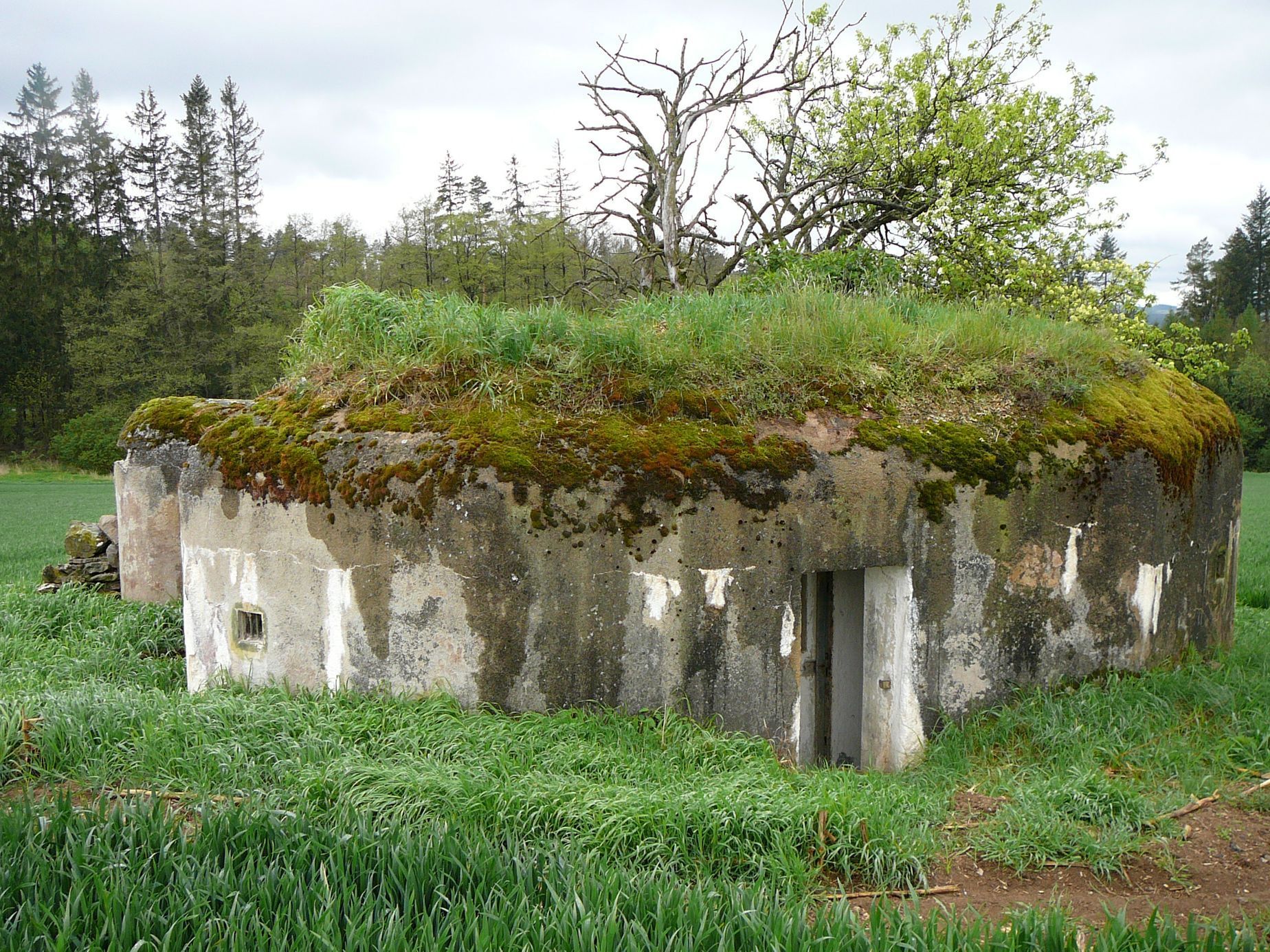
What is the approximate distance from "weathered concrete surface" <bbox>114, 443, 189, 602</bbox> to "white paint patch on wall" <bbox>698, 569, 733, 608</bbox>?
18.9ft

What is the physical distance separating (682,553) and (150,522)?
19.8 ft

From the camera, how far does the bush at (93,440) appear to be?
33.1m

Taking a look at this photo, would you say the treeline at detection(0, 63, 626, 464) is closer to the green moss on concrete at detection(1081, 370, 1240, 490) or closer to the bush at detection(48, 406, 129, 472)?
the bush at detection(48, 406, 129, 472)

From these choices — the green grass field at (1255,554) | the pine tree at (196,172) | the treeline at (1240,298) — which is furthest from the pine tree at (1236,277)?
the pine tree at (196,172)

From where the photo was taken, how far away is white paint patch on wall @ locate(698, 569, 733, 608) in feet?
15.6

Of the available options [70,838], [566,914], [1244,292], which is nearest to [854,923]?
[566,914]

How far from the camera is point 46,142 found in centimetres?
3950

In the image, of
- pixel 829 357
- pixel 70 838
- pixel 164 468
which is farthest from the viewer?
pixel 164 468

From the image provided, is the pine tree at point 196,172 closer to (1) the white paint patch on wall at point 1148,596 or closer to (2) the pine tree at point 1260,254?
(1) the white paint patch on wall at point 1148,596

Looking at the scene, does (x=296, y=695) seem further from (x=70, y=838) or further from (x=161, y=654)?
(x=161, y=654)

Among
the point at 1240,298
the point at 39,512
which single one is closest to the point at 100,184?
the point at 39,512

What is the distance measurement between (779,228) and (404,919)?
1127 cm

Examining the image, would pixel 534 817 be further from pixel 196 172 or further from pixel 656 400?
pixel 196 172

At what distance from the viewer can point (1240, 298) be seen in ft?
176
